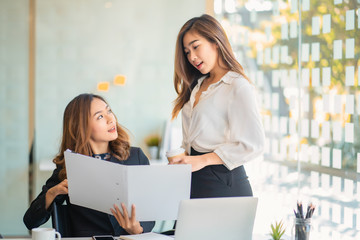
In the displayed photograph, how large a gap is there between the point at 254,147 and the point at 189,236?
0.62 meters

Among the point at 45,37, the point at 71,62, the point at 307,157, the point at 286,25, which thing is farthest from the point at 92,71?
the point at 307,157

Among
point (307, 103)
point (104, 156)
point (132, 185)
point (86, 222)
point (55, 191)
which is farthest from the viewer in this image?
point (307, 103)

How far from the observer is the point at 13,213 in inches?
187

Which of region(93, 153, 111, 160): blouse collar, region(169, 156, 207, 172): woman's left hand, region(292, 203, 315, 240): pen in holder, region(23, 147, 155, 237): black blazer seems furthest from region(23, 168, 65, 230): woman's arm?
region(292, 203, 315, 240): pen in holder

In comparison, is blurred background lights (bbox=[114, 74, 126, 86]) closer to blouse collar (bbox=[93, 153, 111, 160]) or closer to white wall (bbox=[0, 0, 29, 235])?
white wall (bbox=[0, 0, 29, 235])

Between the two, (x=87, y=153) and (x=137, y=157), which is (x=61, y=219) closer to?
(x=87, y=153)

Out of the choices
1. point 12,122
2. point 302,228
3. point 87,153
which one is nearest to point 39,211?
point 87,153

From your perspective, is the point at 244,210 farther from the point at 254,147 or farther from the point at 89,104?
the point at 89,104

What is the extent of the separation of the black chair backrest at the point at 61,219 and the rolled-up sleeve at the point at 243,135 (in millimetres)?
747

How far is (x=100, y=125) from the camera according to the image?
228 centimetres

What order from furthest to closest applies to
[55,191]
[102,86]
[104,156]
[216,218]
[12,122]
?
[102,86] < [12,122] < [104,156] < [55,191] < [216,218]

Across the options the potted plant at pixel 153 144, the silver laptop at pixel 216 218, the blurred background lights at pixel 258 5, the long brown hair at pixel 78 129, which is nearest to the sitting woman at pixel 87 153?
the long brown hair at pixel 78 129

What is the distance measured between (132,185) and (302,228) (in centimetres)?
59

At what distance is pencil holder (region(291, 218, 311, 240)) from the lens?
5.01 feet
